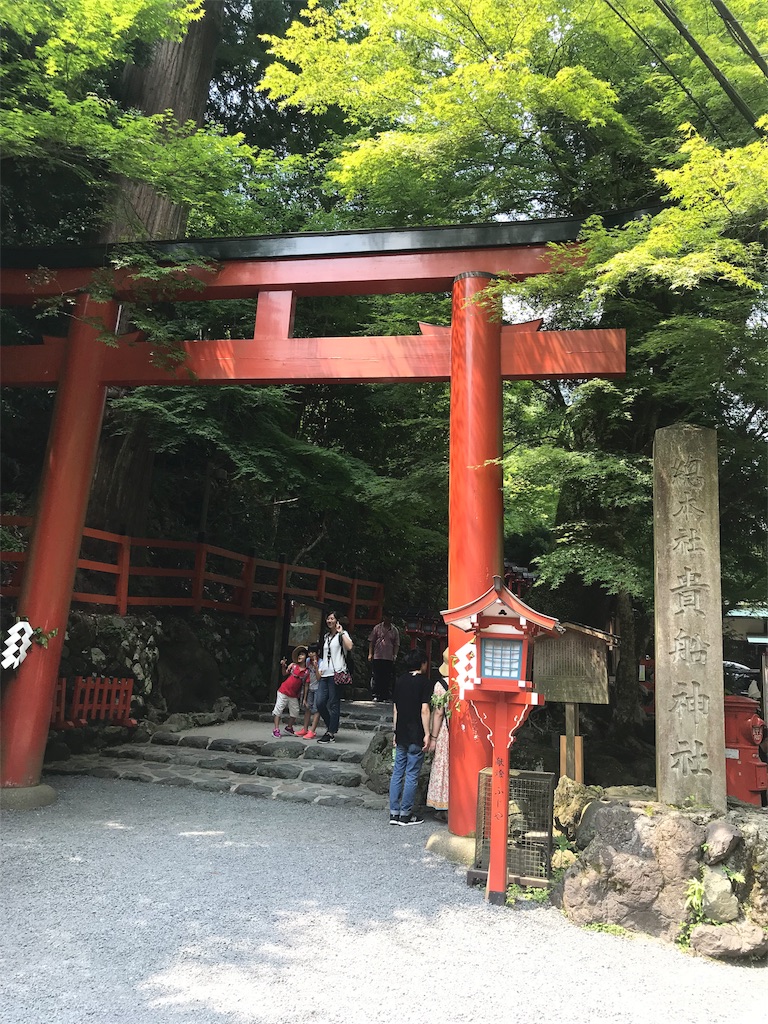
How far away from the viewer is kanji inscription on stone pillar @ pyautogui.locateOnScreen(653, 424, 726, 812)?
16.2ft

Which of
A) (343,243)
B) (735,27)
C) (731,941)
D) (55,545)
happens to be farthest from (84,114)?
(731,941)

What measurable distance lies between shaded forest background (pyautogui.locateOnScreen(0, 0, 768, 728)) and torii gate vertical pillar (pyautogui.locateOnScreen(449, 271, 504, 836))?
1.26 feet

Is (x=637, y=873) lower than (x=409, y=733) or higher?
lower

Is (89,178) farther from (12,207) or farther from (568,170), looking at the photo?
(568,170)

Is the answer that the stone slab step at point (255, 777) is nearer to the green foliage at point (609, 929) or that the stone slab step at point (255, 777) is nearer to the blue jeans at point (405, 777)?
the blue jeans at point (405, 777)

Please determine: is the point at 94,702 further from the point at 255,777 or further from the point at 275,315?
the point at 275,315

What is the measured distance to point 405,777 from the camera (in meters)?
6.61

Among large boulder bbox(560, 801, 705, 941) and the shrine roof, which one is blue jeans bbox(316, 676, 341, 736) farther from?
the shrine roof

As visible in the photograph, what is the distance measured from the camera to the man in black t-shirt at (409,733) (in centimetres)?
638

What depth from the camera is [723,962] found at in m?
4.02

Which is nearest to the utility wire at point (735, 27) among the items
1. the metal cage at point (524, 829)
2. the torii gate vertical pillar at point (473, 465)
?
the torii gate vertical pillar at point (473, 465)

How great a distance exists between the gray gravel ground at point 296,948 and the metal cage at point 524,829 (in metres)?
0.29

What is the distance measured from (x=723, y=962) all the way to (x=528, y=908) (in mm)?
1171

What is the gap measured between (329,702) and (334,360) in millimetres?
4952
